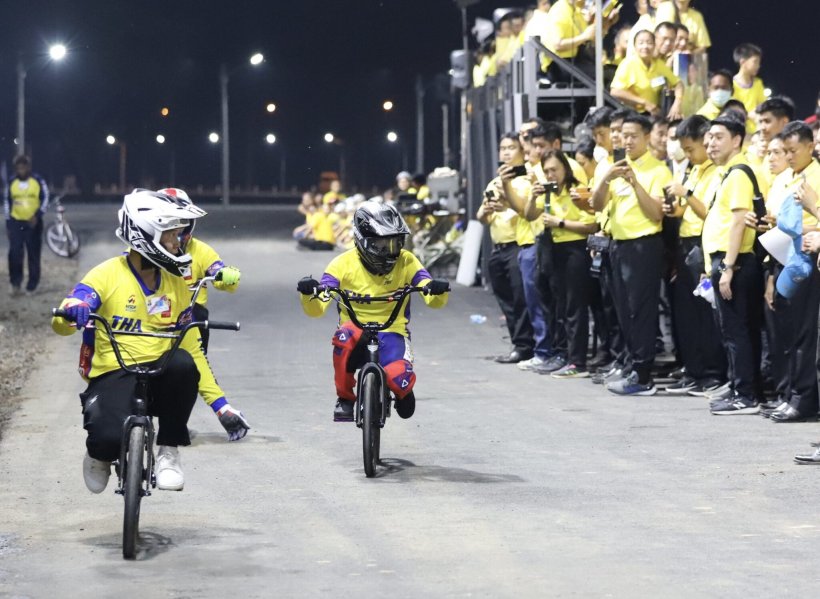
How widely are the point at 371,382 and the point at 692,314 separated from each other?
4796mm

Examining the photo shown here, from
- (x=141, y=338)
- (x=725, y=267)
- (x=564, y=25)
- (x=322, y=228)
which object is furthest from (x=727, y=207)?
(x=322, y=228)

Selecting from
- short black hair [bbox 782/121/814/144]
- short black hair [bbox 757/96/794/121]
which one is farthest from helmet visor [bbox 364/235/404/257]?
short black hair [bbox 757/96/794/121]

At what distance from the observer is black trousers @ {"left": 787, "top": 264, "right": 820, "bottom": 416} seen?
11.9 metres

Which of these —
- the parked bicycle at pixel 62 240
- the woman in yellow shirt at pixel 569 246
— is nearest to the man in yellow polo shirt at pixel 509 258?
the woman in yellow shirt at pixel 569 246

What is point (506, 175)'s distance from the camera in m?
15.4

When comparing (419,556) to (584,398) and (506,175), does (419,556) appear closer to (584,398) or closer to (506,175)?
(584,398)

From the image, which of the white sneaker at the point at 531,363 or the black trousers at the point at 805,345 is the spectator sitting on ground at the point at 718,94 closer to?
the white sneaker at the point at 531,363

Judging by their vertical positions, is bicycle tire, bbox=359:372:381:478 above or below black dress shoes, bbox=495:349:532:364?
above

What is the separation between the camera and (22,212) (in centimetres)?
2414

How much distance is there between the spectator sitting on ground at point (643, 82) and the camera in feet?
56.1

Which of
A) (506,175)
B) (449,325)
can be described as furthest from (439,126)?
(506,175)

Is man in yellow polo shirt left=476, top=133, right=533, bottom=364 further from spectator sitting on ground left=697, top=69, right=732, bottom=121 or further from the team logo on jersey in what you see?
the team logo on jersey

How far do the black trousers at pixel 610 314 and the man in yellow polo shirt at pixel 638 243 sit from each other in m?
0.29

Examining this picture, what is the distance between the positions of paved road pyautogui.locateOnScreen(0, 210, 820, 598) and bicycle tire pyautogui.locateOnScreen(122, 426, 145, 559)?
0.33ft
